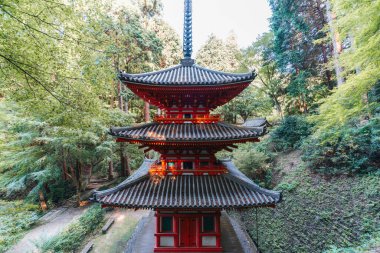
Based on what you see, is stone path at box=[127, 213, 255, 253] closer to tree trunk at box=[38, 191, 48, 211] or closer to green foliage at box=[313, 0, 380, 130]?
green foliage at box=[313, 0, 380, 130]

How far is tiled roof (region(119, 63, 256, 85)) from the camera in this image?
27.1 feet

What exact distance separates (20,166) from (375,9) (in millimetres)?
23392

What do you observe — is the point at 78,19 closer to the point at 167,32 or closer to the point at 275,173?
the point at 275,173

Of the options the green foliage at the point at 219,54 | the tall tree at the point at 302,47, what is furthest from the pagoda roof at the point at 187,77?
the green foliage at the point at 219,54

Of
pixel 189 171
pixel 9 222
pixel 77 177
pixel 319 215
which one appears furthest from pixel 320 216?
pixel 77 177

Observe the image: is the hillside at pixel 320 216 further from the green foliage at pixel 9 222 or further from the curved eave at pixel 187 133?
the green foliage at pixel 9 222

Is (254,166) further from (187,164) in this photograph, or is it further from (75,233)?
(75,233)

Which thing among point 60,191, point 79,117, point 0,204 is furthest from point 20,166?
point 79,117

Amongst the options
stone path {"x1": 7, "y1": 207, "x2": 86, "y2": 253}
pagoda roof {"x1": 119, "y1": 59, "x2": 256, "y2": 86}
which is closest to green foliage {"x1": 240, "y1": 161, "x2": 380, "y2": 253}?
pagoda roof {"x1": 119, "y1": 59, "x2": 256, "y2": 86}

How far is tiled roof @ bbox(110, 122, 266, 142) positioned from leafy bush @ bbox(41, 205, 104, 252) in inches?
323

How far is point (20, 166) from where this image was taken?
18.3 meters

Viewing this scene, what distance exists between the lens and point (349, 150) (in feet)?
42.0

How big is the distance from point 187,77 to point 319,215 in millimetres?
9244

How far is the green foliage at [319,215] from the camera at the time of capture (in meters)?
9.63
